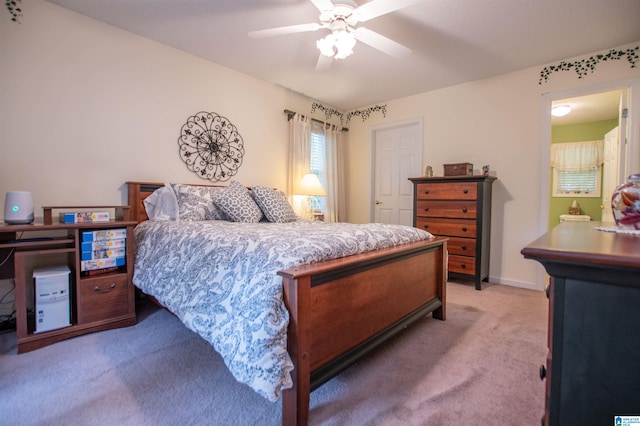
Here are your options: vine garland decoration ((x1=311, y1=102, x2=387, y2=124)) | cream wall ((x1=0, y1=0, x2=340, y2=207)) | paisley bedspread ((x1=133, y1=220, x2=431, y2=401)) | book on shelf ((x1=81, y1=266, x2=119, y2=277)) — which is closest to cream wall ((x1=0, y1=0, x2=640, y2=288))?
cream wall ((x1=0, y1=0, x2=340, y2=207))

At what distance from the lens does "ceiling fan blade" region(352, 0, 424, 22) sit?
A: 1806mm

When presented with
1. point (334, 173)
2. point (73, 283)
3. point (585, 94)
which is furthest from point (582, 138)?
point (73, 283)

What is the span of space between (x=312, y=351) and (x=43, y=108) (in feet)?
8.94

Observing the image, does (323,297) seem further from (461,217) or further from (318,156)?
(318,156)

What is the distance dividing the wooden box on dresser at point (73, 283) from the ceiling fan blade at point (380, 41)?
7.27 feet

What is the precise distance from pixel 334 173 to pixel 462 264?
7.39ft

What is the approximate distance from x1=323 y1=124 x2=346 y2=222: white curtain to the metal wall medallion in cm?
148

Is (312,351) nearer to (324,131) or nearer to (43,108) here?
(43,108)

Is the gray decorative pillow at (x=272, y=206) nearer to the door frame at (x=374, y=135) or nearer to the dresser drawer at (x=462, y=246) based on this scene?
the dresser drawer at (x=462, y=246)

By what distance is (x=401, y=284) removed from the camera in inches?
74.0

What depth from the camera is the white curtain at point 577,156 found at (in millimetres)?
5190

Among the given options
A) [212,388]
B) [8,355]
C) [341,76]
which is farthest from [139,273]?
[341,76]

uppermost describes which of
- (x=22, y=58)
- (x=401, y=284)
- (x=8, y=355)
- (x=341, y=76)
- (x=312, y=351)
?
(x=341, y=76)

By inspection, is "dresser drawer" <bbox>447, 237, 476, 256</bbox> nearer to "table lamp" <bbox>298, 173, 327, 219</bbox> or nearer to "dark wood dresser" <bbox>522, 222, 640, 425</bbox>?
"table lamp" <bbox>298, 173, 327, 219</bbox>
